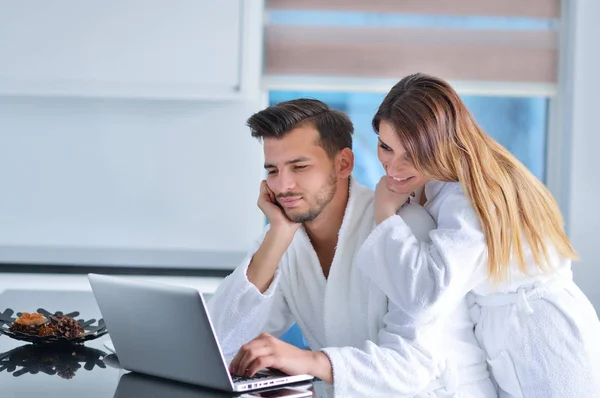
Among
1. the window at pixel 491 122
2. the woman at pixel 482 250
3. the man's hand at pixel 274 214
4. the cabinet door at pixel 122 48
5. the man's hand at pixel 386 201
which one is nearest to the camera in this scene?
the woman at pixel 482 250

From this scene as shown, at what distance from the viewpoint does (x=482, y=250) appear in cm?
160

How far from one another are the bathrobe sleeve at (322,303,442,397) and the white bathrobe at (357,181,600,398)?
0.04 m

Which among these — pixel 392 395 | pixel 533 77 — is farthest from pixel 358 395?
pixel 533 77

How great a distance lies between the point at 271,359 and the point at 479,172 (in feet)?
1.91

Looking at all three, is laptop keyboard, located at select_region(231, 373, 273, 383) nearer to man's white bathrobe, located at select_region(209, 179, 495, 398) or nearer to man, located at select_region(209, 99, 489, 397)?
man's white bathrobe, located at select_region(209, 179, 495, 398)

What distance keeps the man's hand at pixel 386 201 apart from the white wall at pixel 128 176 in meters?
1.84

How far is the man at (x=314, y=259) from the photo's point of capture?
5.61 feet

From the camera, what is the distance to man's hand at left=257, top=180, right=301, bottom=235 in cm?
179

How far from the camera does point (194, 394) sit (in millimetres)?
1311

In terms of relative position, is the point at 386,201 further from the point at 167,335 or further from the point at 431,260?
the point at 167,335

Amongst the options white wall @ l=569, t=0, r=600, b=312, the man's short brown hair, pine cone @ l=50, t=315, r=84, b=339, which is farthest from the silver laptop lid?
white wall @ l=569, t=0, r=600, b=312

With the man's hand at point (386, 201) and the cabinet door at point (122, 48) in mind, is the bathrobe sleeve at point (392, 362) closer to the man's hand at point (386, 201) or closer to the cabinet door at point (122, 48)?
the man's hand at point (386, 201)

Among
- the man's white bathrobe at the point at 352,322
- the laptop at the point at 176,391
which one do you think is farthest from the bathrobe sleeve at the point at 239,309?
the laptop at the point at 176,391

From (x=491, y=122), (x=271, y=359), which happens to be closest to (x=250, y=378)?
(x=271, y=359)
